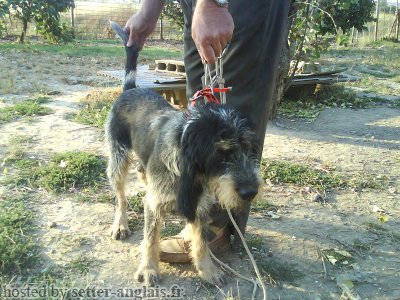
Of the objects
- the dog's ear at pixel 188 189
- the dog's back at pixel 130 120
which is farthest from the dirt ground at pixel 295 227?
the dog's ear at pixel 188 189

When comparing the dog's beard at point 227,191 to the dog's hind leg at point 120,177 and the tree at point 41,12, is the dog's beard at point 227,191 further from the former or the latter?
the tree at point 41,12

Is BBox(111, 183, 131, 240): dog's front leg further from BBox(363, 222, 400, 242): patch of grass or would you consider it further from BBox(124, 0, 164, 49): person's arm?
BBox(363, 222, 400, 242): patch of grass

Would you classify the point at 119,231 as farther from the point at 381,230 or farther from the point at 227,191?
the point at 381,230

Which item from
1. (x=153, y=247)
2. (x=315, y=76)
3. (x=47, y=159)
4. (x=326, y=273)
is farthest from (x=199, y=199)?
(x=315, y=76)

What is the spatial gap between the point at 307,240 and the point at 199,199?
134 cm

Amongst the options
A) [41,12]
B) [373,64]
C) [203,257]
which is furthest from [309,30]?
[41,12]

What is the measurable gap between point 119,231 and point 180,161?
1299mm

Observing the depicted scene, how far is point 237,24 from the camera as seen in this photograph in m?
2.91

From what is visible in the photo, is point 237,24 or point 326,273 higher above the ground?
point 237,24

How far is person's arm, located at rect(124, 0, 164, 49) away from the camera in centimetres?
351

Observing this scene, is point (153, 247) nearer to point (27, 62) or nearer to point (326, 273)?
point (326, 273)

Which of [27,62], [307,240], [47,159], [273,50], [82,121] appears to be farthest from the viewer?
[27,62]

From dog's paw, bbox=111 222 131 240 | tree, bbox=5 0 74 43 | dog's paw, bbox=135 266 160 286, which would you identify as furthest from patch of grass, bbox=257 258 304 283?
tree, bbox=5 0 74 43

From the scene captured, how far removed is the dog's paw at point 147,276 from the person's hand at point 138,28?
1.85 metres
